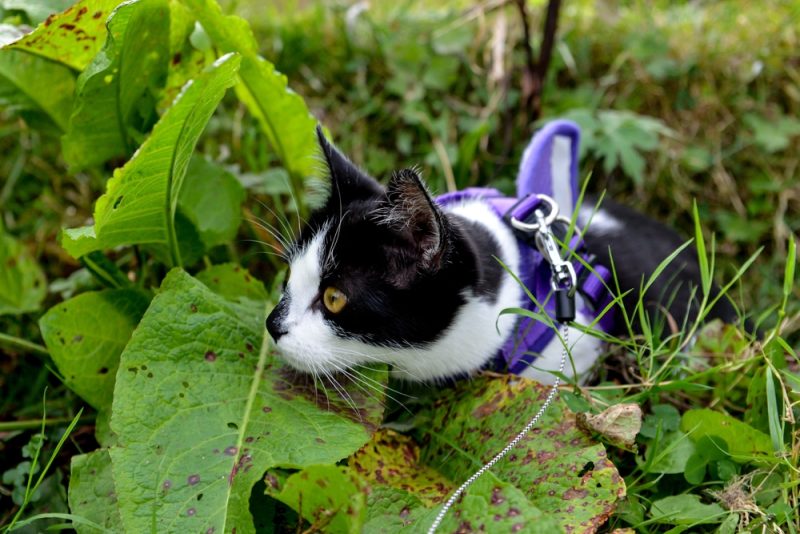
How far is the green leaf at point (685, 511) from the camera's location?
1.25m

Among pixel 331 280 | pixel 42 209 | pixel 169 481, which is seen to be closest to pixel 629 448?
pixel 331 280

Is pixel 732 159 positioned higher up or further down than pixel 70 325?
further down

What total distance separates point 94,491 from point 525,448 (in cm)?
78

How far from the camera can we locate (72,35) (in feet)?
4.79

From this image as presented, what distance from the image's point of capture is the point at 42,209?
2332 mm

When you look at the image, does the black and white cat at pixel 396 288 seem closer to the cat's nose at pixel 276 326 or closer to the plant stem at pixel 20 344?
the cat's nose at pixel 276 326

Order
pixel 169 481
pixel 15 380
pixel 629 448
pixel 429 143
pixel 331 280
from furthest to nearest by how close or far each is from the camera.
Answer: pixel 429 143 < pixel 15 380 < pixel 331 280 < pixel 629 448 < pixel 169 481

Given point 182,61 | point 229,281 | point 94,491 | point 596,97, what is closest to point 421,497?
point 94,491

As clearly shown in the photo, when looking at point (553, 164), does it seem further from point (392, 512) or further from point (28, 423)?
point (28, 423)

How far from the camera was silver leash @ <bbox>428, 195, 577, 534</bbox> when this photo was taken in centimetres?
123

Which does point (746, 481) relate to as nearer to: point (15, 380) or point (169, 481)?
point (169, 481)

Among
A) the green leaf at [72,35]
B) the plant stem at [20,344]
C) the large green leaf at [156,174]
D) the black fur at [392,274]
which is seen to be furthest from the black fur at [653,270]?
the plant stem at [20,344]

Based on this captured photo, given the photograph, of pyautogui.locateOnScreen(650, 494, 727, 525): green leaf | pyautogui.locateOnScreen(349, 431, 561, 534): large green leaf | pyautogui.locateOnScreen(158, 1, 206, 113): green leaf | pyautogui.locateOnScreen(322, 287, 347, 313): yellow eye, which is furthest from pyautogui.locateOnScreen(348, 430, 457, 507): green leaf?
pyautogui.locateOnScreen(158, 1, 206, 113): green leaf

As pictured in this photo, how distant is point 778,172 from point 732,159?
0.52 ft
